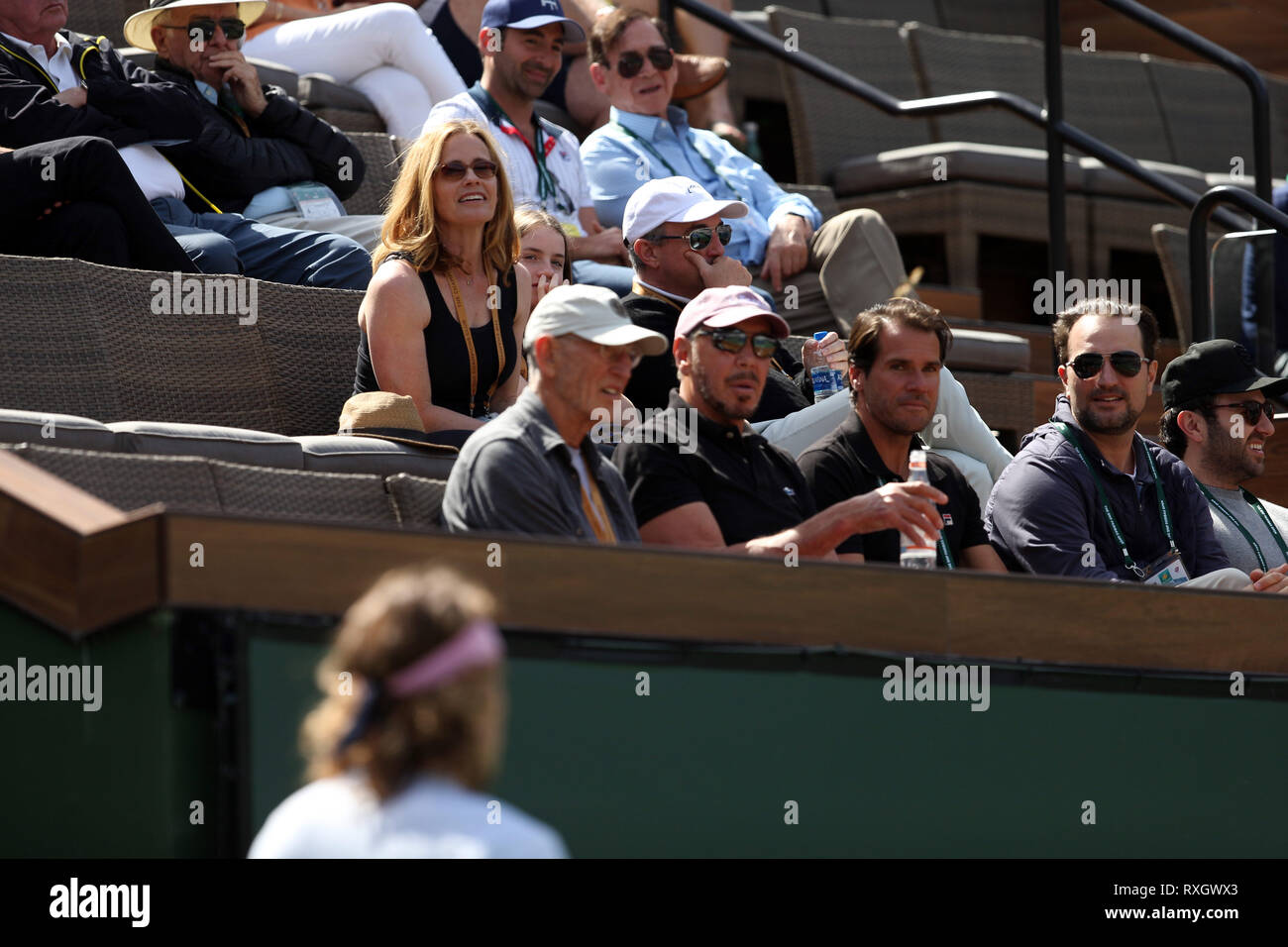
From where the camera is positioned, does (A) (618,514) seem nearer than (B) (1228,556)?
Yes

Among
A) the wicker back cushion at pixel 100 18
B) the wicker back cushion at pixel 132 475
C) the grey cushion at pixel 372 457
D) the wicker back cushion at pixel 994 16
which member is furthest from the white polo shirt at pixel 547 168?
the wicker back cushion at pixel 994 16

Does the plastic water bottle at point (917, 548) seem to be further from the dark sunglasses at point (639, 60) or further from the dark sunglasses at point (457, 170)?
the dark sunglasses at point (639, 60)

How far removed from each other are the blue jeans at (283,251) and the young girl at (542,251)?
48 centimetres

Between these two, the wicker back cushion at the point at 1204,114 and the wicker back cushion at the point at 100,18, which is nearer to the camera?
the wicker back cushion at the point at 100,18

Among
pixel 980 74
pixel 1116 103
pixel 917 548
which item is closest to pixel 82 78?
pixel 917 548

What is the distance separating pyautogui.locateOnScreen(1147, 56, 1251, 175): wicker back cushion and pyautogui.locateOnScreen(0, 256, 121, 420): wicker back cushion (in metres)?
6.49

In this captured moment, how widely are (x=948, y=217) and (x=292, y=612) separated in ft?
18.9

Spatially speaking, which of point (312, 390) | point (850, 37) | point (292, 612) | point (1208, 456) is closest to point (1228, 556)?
point (1208, 456)

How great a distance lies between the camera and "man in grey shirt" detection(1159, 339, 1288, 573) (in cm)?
561

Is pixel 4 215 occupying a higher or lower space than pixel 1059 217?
lower

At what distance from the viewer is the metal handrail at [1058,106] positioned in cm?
714

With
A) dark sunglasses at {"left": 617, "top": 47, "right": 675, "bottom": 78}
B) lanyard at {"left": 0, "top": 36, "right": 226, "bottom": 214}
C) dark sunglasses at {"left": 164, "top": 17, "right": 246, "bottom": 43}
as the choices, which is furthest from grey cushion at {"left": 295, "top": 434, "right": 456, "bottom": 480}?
dark sunglasses at {"left": 617, "top": 47, "right": 675, "bottom": 78}

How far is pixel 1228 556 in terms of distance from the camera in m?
5.40

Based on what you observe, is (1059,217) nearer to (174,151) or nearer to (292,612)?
(174,151)
